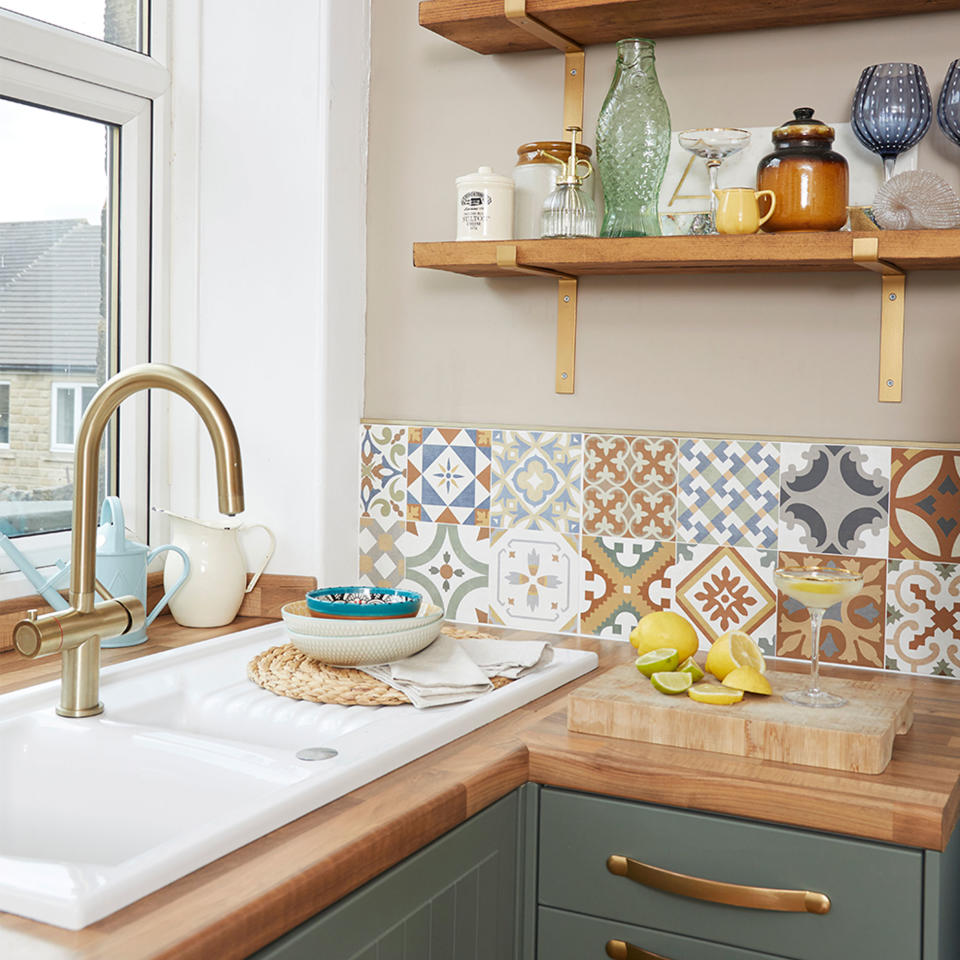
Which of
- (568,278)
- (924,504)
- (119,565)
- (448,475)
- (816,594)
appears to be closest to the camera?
(816,594)

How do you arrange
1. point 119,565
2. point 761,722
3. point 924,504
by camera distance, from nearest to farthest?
point 761,722, point 924,504, point 119,565

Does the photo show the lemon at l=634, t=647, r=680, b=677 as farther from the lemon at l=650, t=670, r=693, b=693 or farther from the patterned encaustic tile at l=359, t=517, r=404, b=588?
the patterned encaustic tile at l=359, t=517, r=404, b=588

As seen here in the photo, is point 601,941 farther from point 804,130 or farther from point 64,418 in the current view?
point 64,418

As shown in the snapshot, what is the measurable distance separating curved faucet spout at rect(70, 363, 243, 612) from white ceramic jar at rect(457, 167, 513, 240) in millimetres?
687

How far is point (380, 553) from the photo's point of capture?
6.98 feet

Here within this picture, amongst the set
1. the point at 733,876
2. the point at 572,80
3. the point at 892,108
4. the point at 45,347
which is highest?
the point at 572,80

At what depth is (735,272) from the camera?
72.9 inches

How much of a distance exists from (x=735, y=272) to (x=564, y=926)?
1.05 meters

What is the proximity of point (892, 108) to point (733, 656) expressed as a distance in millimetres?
829

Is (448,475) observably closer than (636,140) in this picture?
No

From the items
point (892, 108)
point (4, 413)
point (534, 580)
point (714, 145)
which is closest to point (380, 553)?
point (534, 580)

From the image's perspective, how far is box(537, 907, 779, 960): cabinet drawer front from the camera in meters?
1.26

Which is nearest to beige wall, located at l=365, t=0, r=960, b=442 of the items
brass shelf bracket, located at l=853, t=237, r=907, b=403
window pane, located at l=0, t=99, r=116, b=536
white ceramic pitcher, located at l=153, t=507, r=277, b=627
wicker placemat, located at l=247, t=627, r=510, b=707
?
brass shelf bracket, located at l=853, t=237, r=907, b=403

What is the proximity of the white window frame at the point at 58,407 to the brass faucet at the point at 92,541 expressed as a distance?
65cm
